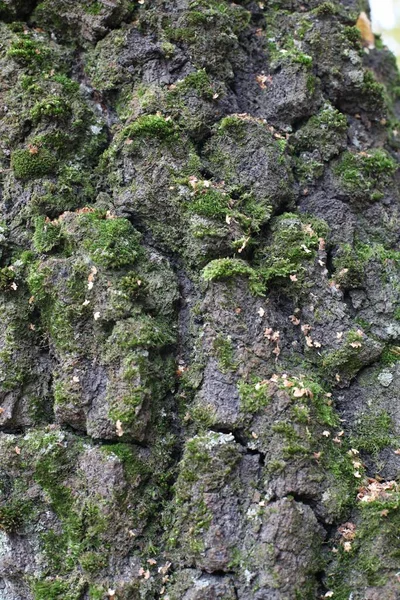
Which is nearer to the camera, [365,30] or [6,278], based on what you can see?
[6,278]

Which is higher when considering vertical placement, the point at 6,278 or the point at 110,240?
the point at 110,240

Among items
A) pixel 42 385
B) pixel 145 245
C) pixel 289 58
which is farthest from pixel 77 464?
pixel 289 58

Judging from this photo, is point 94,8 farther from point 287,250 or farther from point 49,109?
point 287,250

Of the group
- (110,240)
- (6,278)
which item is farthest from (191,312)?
(6,278)

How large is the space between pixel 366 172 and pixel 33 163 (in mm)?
2500

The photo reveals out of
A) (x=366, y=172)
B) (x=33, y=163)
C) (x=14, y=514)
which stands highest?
(x=366, y=172)

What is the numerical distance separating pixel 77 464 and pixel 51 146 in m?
2.19

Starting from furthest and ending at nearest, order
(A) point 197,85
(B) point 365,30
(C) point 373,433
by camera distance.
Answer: (B) point 365,30 → (A) point 197,85 → (C) point 373,433

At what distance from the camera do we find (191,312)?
11.3 feet

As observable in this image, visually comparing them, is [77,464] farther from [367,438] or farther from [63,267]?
[367,438]

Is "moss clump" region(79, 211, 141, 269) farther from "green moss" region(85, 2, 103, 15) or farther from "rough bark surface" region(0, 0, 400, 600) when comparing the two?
"green moss" region(85, 2, 103, 15)

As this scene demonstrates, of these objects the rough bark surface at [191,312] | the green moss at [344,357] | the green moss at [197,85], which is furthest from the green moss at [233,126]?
the green moss at [344,357]

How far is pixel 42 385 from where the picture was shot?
3.42m

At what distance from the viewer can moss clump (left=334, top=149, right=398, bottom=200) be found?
397 centimetres
